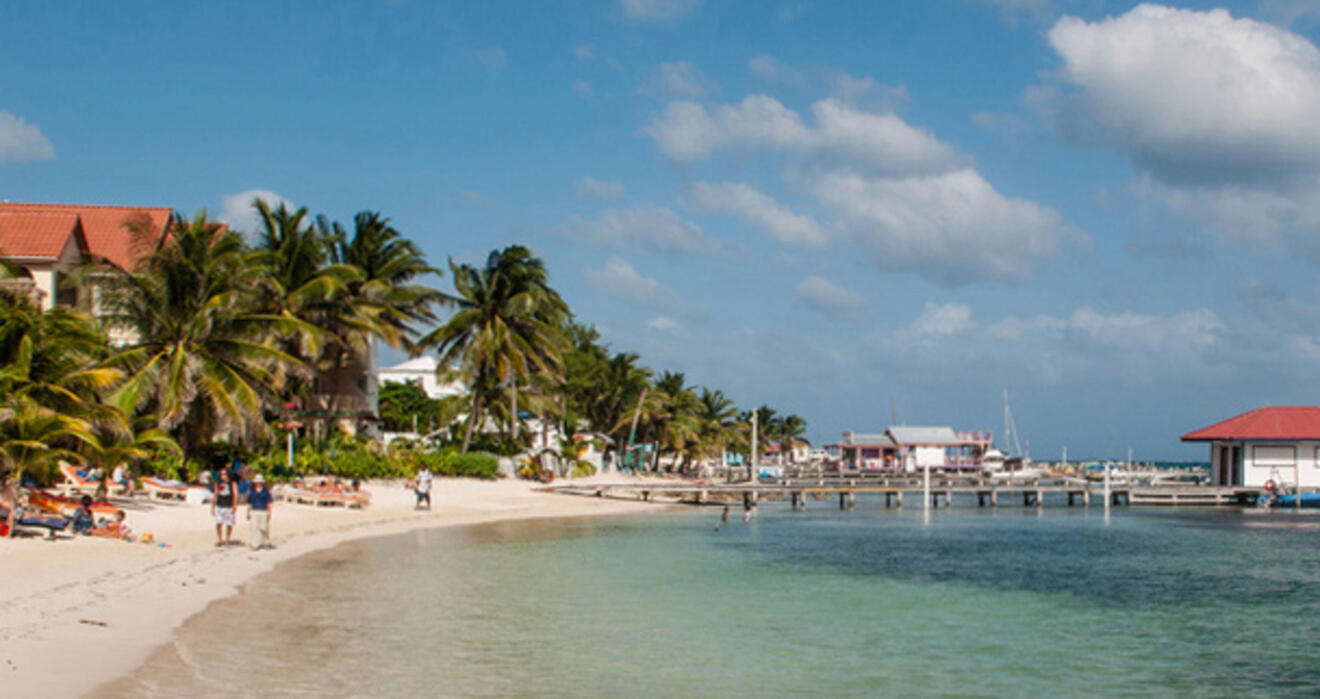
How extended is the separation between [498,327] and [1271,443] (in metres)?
40.0

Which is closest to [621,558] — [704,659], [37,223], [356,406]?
[704,659]

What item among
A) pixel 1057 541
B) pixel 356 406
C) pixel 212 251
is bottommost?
pixel 1057 541

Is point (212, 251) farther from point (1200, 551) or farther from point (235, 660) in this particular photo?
point (1200, 551)

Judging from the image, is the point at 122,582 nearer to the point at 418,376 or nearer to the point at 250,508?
the point at 250,508

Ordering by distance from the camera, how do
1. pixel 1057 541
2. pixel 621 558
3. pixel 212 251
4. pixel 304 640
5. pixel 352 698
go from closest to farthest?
pixel 352 698 → pixel 304 640 → pixel 621 558 → pixel 212 251 → pixel 1057 541

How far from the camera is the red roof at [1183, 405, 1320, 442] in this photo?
5625 centimetres

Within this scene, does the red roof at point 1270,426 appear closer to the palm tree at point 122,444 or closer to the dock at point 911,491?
the dock at point 911,491

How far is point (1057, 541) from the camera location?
127ft

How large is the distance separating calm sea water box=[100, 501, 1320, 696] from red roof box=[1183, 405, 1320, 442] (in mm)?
26932

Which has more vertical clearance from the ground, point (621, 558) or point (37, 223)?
point (37, 223)

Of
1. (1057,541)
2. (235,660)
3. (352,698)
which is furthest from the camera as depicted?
(1057,541)

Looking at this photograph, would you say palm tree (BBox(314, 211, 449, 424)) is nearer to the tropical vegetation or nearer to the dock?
the tropical vegetation

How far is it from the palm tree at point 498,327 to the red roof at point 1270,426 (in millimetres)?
35110

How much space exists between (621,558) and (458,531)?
7966 millimetres
